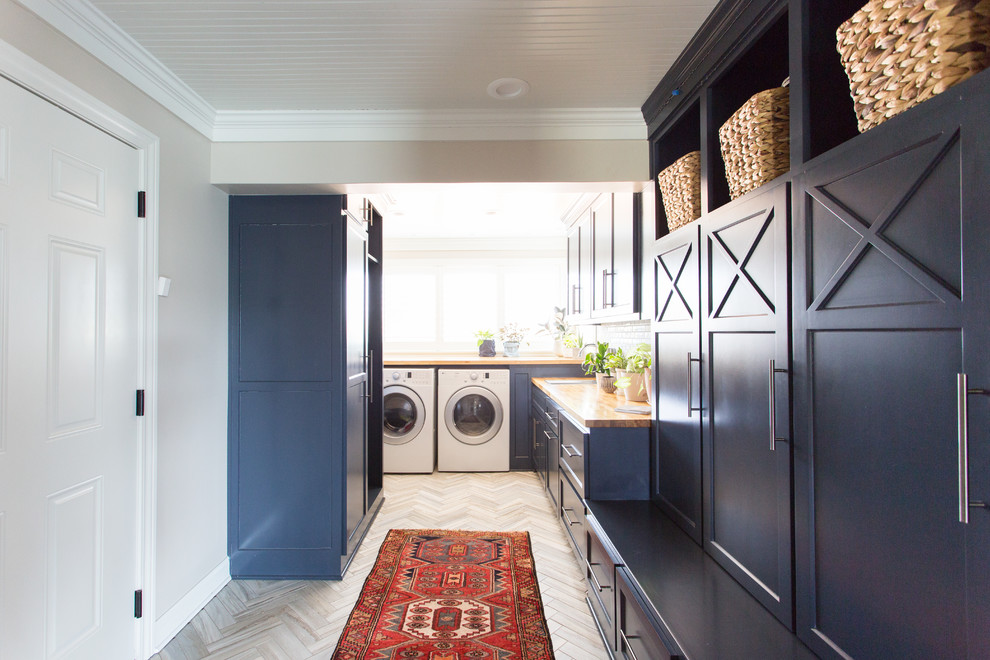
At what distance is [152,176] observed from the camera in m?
→ 1.99

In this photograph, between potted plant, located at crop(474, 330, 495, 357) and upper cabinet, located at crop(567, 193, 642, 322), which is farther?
potted plant, located at crop(474, 330, 495, 357)

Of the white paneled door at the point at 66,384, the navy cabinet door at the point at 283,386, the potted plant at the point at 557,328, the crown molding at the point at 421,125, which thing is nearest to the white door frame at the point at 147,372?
the white paneled door at the point at 66,384

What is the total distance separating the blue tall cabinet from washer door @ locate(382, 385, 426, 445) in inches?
70.0

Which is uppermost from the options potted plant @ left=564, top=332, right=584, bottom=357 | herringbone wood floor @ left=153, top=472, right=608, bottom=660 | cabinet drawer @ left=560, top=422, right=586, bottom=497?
potted plant @ left=564, top=332, right=584, bottom=357

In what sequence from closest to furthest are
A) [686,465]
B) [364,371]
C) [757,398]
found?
[757,398]
[686,465]
[364,371]

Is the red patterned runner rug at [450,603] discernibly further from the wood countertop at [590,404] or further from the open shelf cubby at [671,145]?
the open shelf cubby at [671,145]

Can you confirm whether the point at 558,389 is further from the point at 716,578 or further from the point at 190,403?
the point at 190,403

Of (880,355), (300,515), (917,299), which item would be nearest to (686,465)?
(880,355)

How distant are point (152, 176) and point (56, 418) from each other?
38.8 inches

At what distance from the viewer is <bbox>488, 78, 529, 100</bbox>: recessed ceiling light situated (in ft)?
6.85

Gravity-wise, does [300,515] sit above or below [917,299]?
below

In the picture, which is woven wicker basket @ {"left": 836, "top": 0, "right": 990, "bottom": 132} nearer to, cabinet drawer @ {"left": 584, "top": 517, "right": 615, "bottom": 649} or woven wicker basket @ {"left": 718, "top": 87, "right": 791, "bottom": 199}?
woven wicker basket @ {"left": 718, "top": 87, "right": 791, "bottom": 199}

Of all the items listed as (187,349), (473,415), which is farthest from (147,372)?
(473,415)

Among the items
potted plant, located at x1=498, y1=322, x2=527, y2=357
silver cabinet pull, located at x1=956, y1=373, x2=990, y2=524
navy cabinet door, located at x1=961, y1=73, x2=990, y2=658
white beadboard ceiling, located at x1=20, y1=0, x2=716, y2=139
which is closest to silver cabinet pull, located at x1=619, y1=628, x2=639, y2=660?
navy cabinet door, located at x1=961, y1=73, x2=990, y2=658
